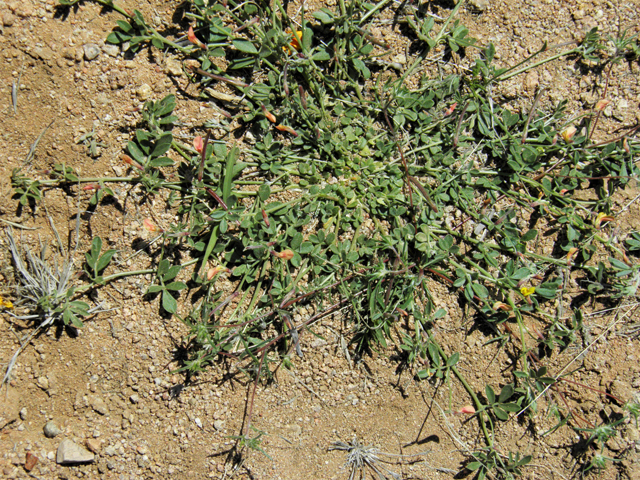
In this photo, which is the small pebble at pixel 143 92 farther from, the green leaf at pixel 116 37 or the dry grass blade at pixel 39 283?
the dry grass blade at pixel 39 283

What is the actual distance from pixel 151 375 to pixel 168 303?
0.45 m

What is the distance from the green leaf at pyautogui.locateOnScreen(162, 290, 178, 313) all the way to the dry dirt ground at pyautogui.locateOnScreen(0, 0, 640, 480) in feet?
0.43

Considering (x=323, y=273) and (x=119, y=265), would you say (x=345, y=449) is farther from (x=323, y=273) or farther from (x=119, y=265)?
(x=119, y=265)

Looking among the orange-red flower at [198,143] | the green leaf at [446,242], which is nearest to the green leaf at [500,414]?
the green leaf at [446,242]

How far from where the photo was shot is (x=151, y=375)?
2.27m

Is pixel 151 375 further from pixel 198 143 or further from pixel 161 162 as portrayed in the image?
pixel 198 143

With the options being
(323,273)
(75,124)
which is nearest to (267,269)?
(323,273)

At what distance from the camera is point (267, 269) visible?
7.63ft

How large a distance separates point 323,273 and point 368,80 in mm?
1303

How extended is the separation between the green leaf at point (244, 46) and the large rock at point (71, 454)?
2.53 metres

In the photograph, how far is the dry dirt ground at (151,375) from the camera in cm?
221

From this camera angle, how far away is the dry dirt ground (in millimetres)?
2211

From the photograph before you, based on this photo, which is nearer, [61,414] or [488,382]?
[61,414]

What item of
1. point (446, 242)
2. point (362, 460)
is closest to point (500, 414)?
point (362, 460)
